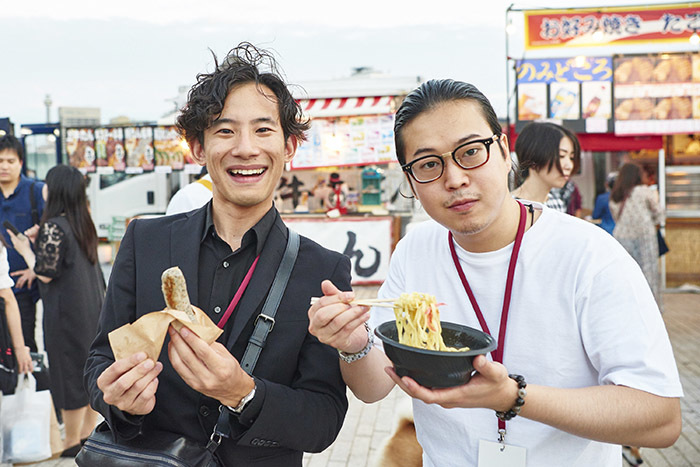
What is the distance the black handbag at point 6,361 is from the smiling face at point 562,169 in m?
4.15

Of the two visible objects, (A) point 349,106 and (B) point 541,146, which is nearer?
(B) point 541,146

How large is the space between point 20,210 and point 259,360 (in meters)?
4.56

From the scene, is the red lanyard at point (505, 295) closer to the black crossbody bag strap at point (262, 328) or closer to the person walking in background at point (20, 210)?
the black crossbody bag strap at point (262, 328)

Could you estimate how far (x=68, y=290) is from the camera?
4461 mm

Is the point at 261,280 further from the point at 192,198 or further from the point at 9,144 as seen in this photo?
the point at 9,144

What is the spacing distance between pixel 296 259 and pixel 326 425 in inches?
23.4

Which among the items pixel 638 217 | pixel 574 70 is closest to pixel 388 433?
pixel 638 217

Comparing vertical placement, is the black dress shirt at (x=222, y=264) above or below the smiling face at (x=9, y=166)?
below

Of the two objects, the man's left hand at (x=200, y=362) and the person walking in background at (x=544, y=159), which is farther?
the person walking in background at (x=544, y=159)

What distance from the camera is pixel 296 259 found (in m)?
1.97

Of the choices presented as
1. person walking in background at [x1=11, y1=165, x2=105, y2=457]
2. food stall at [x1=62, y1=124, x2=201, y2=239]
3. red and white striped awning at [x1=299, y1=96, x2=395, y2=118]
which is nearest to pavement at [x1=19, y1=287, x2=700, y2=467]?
person walking in background at [x1=11, y1=165, x2=105, y2=457]

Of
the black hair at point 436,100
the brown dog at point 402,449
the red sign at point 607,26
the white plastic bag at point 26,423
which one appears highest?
the red sign at point 607,26

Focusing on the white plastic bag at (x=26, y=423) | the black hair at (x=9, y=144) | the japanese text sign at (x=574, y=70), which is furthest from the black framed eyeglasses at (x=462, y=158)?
the japanese text sign at (x=574, y=70)

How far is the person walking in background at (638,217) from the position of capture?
7.11 meters
